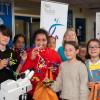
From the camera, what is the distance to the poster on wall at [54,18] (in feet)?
16.2

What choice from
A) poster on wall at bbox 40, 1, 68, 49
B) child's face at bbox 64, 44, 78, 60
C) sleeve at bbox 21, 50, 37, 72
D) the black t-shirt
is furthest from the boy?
poster on wall at bbox 40, 1, 68, 49

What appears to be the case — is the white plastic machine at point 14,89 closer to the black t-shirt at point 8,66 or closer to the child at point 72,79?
the black t-shirt at point 8,66

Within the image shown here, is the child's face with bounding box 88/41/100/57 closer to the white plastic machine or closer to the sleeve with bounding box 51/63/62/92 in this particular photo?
the sleeve with bounding box 51/63/62/92

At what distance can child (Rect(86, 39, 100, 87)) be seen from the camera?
3096 mm

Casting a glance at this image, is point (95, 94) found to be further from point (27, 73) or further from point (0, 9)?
point (0, 9)

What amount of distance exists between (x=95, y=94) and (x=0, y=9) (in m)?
5.32

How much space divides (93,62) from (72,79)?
1.14 ft

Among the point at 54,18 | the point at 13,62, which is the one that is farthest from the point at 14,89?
the point at 54,18

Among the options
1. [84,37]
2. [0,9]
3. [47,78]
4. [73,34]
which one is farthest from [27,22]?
[47,78]

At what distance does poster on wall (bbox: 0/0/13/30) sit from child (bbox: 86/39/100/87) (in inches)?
189

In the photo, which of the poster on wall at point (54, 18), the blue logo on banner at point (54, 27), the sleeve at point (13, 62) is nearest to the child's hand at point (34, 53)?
the sleeve at point (13, 62)

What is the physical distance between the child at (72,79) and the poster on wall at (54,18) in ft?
6.06

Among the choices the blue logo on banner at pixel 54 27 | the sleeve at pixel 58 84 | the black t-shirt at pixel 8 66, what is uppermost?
the blue logo on banner at pixel 54 27

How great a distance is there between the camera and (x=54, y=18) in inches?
207
